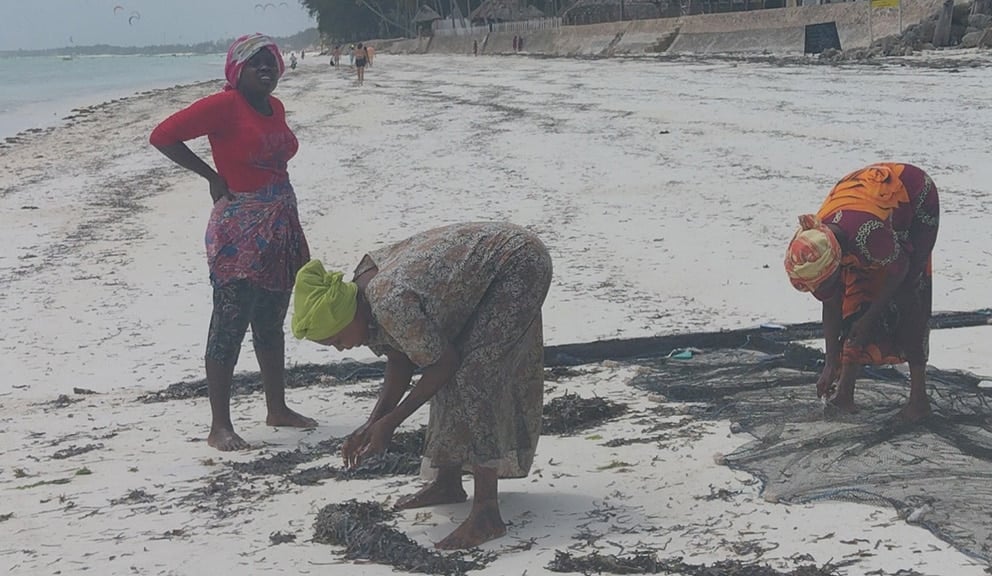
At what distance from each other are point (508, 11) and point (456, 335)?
66608mm

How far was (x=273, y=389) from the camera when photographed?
5219mm

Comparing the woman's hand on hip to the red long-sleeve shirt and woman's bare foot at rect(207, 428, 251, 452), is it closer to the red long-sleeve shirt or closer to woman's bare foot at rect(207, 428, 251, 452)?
the red long-sleeve shirt

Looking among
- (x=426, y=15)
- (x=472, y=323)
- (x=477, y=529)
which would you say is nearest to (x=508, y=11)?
(x=426, y=15)

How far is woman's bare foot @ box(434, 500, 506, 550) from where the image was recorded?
3709 millimetres

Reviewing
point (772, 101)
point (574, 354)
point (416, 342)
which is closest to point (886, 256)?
point (416, 342)

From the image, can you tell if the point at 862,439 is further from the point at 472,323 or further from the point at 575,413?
the point at 472,323

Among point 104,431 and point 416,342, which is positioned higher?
point 416,342

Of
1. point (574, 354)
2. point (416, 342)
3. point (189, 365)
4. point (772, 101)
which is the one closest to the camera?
point (416, 342)

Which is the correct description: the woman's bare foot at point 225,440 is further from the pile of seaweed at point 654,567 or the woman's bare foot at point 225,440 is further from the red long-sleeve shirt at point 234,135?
the pile of seaweed at point 654,567

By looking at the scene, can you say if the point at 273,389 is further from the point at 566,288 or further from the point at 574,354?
the point at 566,288

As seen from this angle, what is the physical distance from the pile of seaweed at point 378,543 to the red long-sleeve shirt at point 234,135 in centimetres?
166

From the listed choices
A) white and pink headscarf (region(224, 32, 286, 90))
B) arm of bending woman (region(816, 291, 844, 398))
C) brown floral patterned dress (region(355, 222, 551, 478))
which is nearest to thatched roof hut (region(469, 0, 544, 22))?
white and pink headscarf (region(224, 32, 286, 90))

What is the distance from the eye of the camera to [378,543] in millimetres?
3695

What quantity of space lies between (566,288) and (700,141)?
6.81 metres
